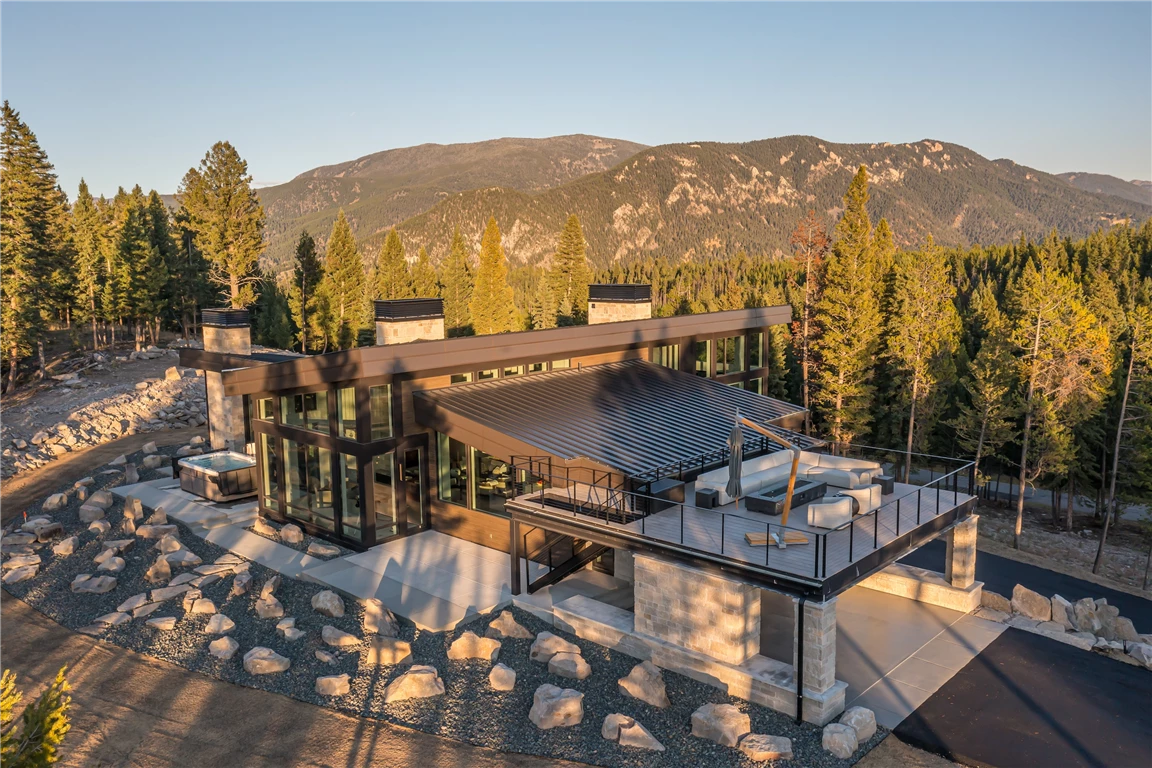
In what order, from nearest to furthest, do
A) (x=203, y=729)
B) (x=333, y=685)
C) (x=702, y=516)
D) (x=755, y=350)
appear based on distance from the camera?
(x=203, y=729) → (x=333, y=685) → (x=702, y=516) → (x=755, y=350)

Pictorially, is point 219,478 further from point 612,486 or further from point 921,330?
point 921,330

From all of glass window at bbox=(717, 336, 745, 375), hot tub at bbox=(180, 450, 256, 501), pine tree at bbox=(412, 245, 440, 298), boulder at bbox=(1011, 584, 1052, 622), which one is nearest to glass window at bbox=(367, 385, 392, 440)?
hot tub at bbox=(180, 450, 256, 501)

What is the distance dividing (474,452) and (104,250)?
53392 mm

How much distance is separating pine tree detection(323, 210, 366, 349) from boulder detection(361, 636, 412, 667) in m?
38.6

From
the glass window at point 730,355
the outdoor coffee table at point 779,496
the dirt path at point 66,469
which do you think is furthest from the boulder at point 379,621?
the glass window at point 730,355

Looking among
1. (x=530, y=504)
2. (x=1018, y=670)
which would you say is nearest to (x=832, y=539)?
(x=1018, y=670)

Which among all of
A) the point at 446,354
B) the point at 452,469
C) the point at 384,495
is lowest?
the point at 384,495

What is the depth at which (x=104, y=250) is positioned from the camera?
5850cm

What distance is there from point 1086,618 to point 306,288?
147ft

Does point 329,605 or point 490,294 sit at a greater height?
point 490,294

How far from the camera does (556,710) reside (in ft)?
37.5

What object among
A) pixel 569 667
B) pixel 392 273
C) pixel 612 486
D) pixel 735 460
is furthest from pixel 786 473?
pixel 392 273

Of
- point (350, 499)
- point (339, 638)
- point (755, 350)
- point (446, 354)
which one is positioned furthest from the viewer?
point (755, 350)

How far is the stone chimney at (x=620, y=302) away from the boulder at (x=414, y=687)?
1506 centimetres
